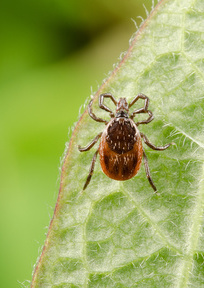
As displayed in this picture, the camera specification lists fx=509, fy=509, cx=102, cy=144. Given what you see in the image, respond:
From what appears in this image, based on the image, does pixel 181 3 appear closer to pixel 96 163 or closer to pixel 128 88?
pixel 128 88

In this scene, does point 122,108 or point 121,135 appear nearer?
point 122,108

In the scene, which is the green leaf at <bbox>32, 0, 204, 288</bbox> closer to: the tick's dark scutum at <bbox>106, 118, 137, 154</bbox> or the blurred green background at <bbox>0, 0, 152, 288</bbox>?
the tick's dark scutum at <bbox>106, 118, 137, 154</bbox>

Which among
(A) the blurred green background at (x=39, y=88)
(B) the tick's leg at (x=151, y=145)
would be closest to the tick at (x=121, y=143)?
(B) the tick's leg at (x=151, y=145)

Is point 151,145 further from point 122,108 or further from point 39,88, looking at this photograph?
point 39,88

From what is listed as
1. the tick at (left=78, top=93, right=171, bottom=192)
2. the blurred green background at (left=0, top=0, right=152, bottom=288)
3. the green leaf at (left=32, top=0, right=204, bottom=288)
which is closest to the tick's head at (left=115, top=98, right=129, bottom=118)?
the tick at (left=78, top=93, right=171, bottom=192)

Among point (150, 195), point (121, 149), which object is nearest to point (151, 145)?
point (150, 195)
